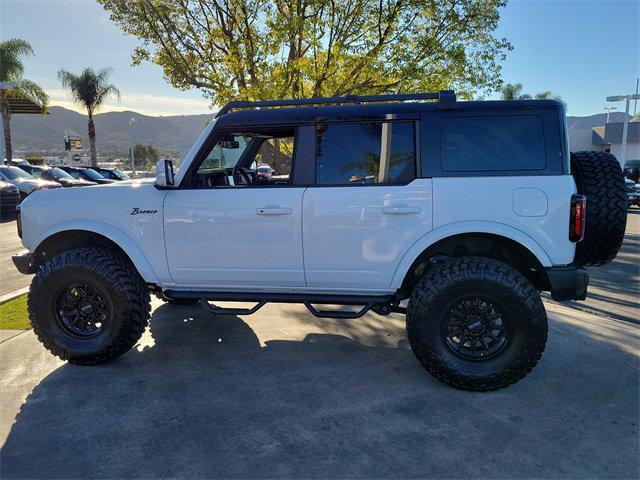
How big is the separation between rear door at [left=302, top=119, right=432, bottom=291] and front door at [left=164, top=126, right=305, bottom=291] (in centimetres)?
14

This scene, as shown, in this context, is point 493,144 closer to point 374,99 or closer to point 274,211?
point 374,99

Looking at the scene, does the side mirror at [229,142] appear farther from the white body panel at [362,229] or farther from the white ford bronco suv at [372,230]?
the white body panel at [362,229]

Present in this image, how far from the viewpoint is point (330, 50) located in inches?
375

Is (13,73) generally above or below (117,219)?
above

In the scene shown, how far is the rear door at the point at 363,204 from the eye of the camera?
334 centimetres

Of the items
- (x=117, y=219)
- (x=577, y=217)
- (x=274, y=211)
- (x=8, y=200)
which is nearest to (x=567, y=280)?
(x=577, y=217)

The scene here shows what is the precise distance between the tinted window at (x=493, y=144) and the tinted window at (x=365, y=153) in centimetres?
29

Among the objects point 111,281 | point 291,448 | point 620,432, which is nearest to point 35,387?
point 111,281

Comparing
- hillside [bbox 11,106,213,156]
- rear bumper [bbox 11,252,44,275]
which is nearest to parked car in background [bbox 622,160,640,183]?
rear bumper [bbox 11,252,44,275]

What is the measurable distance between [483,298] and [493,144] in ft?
3.64

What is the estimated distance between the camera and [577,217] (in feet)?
10.3

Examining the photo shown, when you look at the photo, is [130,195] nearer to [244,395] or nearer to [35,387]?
[35,387]

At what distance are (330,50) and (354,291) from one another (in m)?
7.36

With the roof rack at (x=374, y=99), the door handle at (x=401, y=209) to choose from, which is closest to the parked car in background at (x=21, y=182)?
the roof rack at (x=374, y=99)
